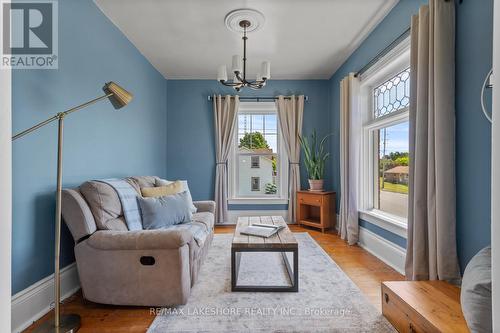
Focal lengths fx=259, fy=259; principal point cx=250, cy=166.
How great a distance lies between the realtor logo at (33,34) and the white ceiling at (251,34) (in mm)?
681

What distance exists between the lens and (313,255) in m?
2.95

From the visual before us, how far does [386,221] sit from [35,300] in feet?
10.2

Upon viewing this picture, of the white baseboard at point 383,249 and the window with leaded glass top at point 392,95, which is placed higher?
the window with leaded glass top at point 392,95

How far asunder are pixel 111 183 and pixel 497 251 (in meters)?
2.46

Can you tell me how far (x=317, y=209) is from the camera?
4.55 meters

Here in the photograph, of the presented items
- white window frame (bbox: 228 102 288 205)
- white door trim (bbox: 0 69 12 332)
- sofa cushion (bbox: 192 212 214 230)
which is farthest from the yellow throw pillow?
white door trim (bbox: 0 69 12 332)

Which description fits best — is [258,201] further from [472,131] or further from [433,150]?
[472,131]

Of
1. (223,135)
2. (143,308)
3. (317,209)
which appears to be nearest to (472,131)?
(143,308)

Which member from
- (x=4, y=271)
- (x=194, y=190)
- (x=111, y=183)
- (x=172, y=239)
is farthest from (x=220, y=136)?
(x=4, y=271)

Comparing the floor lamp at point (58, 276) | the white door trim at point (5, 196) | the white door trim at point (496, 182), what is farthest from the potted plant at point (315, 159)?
the white door trim at point (5, 196)

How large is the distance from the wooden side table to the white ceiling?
2.04 meters

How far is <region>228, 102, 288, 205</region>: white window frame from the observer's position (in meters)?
4.63

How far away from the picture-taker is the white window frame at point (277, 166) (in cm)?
463

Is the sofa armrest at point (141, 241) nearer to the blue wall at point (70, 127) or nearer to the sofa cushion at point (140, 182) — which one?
the blue wall at point (70, 127)
